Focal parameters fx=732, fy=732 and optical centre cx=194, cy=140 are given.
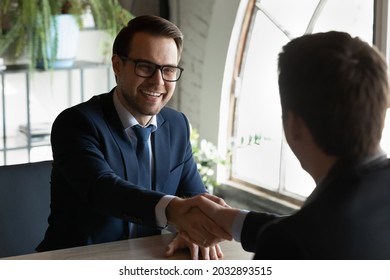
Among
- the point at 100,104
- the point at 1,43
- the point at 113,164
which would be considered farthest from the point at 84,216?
the point at 1,43

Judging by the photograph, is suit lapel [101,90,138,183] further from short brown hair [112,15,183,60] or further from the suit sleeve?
short brown hair [112,15,183,60]

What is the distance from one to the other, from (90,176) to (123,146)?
0.24 m

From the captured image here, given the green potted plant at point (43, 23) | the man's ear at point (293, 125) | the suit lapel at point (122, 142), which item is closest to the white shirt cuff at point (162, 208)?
the suit lapel at point (122, 142)

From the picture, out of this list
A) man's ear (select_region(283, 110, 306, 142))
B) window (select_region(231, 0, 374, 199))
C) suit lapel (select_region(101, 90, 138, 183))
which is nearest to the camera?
man's ear (select_region(283, 110, 306, 142))

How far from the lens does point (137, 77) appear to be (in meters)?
2.41

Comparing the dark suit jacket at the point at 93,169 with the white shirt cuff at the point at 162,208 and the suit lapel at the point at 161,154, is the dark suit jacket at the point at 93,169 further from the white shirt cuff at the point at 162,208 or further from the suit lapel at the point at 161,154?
the white shirt cuff at the point at 162,208

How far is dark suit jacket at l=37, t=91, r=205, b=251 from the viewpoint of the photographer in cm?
216

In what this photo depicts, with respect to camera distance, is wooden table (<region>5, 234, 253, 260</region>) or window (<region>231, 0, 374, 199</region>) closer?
wooden table (<region>5, 234, 253, 260</region>)

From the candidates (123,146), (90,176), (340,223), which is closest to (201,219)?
(90,176)

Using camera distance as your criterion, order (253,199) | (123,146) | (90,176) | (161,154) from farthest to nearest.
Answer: (253,199) → (161,154) → (123,146) → (90,176)

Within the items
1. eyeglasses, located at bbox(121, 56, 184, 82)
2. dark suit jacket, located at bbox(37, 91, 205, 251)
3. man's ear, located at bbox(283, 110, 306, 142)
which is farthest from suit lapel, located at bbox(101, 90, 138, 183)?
man's ear, located at bbox(283, 110, 306, 142)

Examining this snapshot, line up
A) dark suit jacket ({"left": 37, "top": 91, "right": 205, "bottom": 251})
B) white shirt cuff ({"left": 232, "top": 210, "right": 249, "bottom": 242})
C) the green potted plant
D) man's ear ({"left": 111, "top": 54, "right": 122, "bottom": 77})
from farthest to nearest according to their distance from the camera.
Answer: the green potted plant < man's ear ({"left": 111, "top": 54, "right": 122, "bottom": 77}) < dark suit jacket ({"left": 37, "top": 91, "right": 205, "bottom": 251}) < white shirt cuff ({"left": 232, "top": 210, "right": 249, "bottom": 242})

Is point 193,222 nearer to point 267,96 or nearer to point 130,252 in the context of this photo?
point 130,252

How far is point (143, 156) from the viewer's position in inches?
94.1
